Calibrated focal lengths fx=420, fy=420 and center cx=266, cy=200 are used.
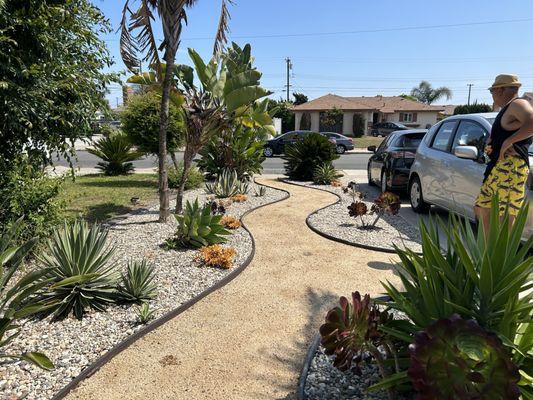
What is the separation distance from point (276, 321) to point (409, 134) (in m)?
7.57

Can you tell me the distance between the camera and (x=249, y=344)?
3293mm

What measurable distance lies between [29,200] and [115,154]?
32.5ft

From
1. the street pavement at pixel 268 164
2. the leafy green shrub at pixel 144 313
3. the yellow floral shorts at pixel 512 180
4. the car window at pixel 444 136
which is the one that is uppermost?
the car window at pixel 444 136

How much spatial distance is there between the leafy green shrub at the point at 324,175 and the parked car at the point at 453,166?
3544mm

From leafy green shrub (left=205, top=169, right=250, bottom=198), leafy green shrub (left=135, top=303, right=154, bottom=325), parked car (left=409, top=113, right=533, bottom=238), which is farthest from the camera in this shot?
leafy green shrub (left=205, top=169, right=250, bottom=198)

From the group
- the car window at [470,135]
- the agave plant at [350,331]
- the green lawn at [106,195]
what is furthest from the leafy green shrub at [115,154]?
the agave plant at [350,331]

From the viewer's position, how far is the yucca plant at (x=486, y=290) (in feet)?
6.73

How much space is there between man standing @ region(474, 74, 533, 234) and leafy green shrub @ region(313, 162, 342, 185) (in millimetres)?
7599

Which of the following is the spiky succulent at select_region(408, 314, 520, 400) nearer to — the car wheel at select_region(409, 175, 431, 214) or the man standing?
the man standing

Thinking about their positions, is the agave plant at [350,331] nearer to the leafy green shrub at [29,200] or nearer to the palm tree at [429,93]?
the leafy green shrub at [29,200]

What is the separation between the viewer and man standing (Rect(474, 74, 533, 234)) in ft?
12.1

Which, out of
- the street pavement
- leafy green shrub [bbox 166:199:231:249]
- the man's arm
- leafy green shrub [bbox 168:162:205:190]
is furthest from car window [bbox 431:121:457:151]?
the street pavement

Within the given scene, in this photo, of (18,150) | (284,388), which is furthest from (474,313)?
(18,150)

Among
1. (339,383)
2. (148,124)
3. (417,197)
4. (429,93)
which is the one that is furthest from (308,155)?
(429,93)
